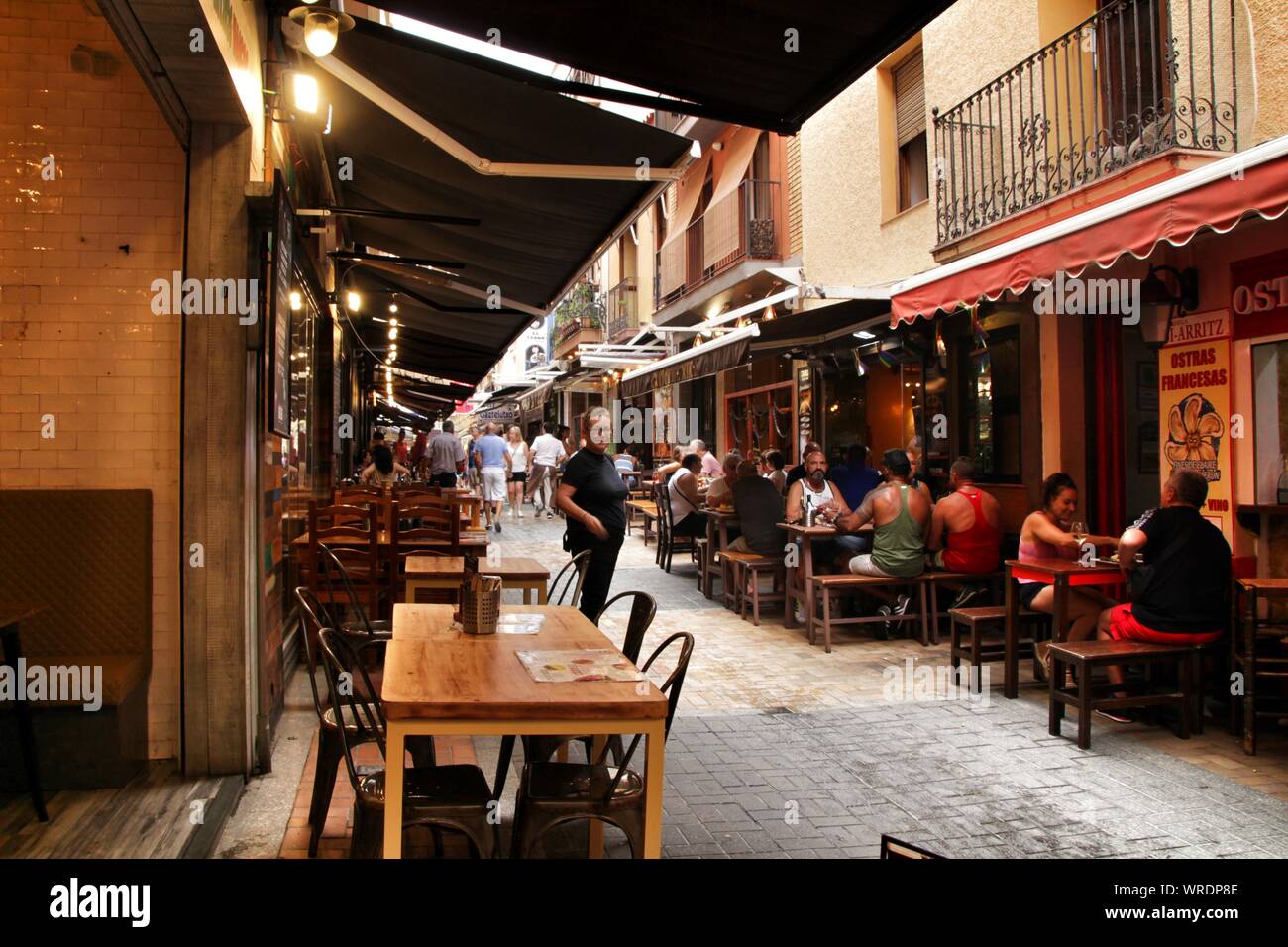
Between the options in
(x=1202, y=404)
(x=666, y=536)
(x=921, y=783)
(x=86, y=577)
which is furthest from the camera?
(x=666, y=536)

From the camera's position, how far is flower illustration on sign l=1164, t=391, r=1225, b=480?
23.9ft

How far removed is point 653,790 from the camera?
2.94 meters

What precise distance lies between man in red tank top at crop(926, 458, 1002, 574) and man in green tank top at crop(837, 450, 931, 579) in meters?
0.19

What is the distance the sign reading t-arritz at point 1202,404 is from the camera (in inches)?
282

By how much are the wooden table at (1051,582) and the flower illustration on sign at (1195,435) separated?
1469 millimetres

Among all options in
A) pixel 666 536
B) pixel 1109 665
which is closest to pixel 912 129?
pixel 666 536

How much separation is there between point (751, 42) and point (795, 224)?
1240 centimetres

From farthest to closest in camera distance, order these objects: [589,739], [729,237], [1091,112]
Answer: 1. [729,237]
2. [1091,112]
3. [589,739]

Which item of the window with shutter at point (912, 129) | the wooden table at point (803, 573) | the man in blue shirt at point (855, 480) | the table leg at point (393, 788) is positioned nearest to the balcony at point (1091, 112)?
the window with shutter at point (912, 129)

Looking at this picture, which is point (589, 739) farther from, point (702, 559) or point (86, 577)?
point (702, 559)

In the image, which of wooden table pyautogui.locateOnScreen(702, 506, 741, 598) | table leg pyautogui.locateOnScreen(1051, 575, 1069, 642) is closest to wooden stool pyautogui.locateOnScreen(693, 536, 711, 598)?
wooden table pyautogui.locateOnScreen(702, 506, 741, 598)

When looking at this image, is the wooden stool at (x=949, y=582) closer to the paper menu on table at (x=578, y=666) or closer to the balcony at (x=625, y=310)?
the paper menu on table at (x=578, y=666)

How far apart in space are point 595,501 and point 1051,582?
3170mm
